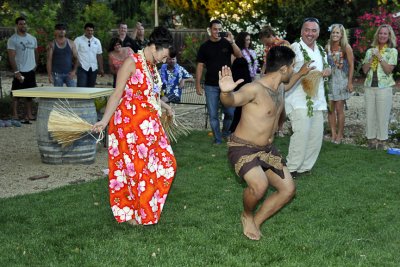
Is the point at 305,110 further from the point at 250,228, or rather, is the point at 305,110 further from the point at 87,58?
the point at 87,58

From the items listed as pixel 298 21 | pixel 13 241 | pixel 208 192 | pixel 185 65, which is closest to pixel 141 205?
pixel 13 241

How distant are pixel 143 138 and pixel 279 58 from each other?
1353 mm

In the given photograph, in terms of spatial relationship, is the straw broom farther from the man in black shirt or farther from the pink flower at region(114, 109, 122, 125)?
the man in black shirt

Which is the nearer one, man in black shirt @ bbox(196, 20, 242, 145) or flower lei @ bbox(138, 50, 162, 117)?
flower lei @ bbox(138, 50, 162, 117)

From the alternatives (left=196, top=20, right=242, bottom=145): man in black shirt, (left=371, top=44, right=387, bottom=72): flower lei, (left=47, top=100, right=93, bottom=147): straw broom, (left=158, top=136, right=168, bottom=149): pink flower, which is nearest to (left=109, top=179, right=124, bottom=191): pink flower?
(left=158, top=136, right=168, bottom=149): pink flower

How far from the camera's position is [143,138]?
596 centimetres

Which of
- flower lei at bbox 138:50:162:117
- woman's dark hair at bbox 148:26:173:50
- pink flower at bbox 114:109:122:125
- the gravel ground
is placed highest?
woman's dark hair at bbox 148:26:173:50

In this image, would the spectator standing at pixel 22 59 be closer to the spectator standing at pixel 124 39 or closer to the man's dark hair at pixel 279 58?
the spectator standing at pixel 124 39

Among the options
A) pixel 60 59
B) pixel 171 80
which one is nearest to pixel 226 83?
pixel 171 80

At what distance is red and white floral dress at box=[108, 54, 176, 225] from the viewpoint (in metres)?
5.96

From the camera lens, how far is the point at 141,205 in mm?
5973

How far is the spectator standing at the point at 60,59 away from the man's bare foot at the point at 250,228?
778 cm

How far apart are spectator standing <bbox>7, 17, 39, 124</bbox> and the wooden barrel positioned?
150 inches

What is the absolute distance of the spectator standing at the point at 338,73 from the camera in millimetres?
10055
